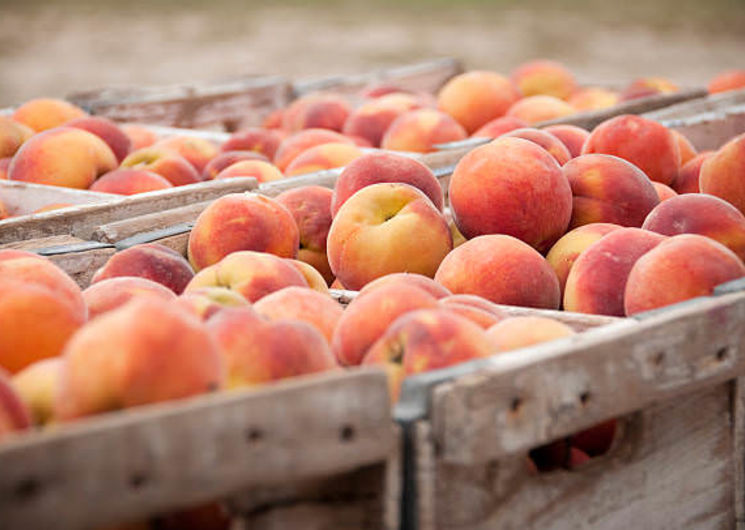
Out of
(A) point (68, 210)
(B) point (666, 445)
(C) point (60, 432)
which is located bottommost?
(B) point (666, 445)

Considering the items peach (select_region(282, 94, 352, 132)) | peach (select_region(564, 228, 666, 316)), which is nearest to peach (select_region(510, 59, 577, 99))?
peach (select_region(282, 94, 352, 132))

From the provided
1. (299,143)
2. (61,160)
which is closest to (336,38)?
(299,143)

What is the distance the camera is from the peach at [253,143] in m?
2.54

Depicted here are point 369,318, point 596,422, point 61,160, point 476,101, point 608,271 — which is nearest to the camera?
point 596,422

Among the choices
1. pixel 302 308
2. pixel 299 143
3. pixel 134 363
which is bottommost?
pixel 299 143

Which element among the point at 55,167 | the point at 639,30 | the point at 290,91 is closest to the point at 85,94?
the point at 290,91

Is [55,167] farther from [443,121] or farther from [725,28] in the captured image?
[725,28]

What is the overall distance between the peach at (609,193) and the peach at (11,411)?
1040 mm

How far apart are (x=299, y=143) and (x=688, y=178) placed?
3.27ft

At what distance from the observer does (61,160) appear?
7.02 feet

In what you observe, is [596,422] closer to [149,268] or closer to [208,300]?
[208,300]

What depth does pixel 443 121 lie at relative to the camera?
2527mm

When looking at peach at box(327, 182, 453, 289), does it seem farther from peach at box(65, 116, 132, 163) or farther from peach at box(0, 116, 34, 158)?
peach at box(0, 116, 34, 158)

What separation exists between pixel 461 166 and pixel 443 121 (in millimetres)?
988
